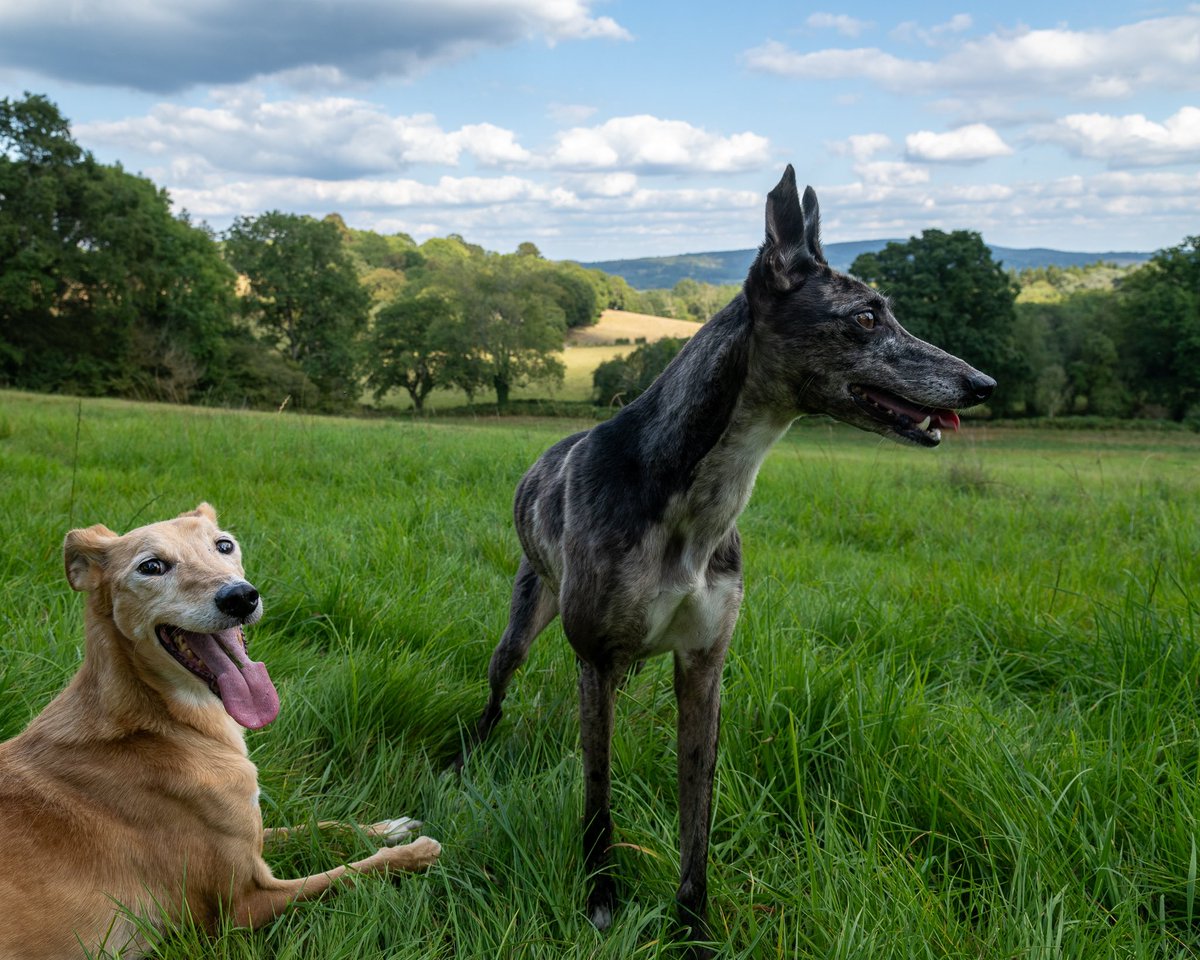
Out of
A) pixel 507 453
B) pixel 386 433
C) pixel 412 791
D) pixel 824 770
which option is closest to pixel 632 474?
pixel 824 770

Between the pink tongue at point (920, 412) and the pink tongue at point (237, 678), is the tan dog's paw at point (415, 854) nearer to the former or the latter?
the pink tongue at point (237, 678)

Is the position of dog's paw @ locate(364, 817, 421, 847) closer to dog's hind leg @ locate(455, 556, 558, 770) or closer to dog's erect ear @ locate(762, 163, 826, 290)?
dog's hind leg @ locate(455, 556, 558, 770)

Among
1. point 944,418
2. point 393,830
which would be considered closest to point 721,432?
point 944,418

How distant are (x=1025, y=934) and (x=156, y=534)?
9.38ft

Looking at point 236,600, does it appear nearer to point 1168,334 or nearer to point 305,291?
point 305,291

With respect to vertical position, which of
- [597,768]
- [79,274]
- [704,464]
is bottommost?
[597,768]

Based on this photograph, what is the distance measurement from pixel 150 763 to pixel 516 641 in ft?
4.91

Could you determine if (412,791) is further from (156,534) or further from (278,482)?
(278,482)

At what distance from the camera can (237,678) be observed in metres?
2.63

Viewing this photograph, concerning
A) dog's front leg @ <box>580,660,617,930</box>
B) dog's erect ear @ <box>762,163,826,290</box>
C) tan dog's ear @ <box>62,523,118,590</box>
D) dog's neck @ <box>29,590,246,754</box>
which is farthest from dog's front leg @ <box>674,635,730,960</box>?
tan dog's ear @ <box>62,523,118,590</box>

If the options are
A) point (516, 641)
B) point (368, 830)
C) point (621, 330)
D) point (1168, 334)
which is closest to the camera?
point (368, 830)

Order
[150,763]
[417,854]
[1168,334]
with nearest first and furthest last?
1. [150,763]
2. [417,854]
3. [1168,334]

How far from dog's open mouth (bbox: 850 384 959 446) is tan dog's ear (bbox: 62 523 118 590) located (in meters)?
2.44

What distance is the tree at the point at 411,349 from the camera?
5828cm
